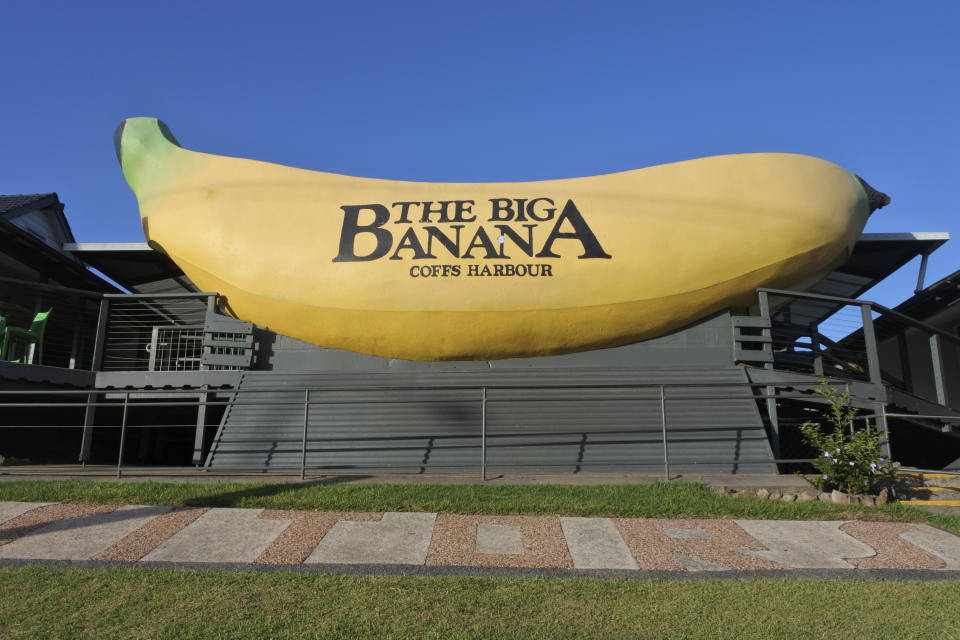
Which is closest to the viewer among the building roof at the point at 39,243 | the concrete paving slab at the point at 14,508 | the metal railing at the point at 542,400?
the concrete paving slab at the point at 14,508

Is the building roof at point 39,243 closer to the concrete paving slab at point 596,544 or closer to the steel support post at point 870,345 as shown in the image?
the concrete paving slab at point 596,544

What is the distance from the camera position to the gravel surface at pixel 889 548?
17.4ft

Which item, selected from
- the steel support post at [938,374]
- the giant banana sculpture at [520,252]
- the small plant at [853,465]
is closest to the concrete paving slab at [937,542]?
the small plant at [853,465]

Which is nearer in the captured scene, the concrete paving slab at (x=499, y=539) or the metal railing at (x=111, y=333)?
the concrete paving slab at (x=499, y=539)

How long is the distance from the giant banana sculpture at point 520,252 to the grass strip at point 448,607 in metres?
5.52

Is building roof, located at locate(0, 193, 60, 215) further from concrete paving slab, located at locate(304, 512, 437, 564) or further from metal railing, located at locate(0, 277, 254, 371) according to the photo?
concrete paving slab, located at locate(304, 512, 437, 564)

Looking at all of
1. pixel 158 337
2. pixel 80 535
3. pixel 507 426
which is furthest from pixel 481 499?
pixel 158 337

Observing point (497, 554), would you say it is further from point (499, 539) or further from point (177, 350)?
point (177, 350)

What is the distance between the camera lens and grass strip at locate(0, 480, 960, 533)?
664 cm

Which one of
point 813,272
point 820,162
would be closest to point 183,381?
point 813,272

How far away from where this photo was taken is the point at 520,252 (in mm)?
10156

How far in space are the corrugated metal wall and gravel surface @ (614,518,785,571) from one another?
2.24 meters

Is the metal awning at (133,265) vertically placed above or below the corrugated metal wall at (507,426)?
above

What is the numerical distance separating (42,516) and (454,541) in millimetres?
4091
